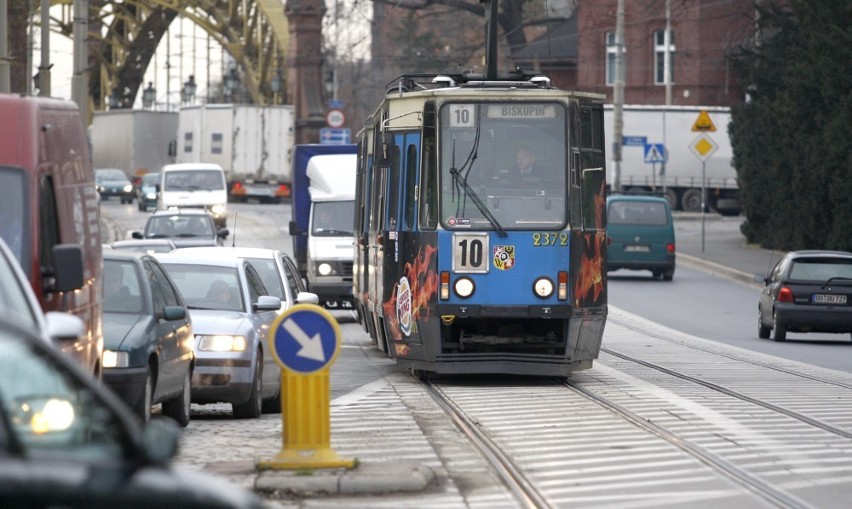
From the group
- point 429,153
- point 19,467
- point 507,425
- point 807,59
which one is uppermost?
point 807,59

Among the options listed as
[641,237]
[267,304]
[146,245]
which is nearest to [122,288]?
[267,304]

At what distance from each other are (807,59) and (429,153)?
992 inches

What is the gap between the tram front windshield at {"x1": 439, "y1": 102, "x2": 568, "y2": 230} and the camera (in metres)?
17.5

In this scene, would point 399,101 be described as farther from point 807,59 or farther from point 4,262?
point 807,59

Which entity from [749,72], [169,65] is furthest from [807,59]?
[169,65]

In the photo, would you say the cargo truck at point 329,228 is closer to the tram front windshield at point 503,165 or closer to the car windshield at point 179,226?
the car windshield at point 179,226

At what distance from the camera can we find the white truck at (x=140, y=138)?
262 feet

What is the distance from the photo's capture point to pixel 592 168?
17.7 metres

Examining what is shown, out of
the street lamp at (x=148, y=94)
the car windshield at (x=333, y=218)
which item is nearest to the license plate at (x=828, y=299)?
the car windshield at (x=333, y=218)

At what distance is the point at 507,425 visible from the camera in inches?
544

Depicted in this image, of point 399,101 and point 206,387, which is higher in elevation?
point 399,101

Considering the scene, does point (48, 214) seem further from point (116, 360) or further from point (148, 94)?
point (148, 94)

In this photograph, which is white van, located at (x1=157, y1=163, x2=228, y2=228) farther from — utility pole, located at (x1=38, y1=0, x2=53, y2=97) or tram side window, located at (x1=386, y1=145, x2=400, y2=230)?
tram side window, located at (x1=386, y1=145, x2=400, y2=230)

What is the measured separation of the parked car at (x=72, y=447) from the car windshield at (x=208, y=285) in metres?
10.1
